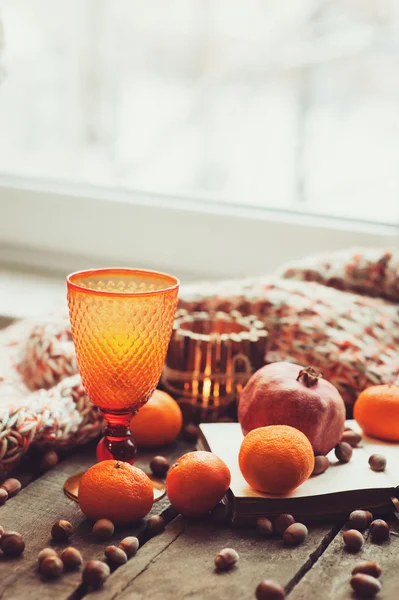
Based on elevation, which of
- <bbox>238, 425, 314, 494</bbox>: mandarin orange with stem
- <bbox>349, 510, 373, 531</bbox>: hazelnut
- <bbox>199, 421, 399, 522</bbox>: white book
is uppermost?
<bbox>238, 425, 314, 494</bbox>: mandarin orange with stem

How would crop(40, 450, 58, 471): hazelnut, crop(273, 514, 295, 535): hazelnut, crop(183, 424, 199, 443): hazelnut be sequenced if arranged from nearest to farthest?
crop(273, 514, 295, 535): hazelnut
crop(40, 450, 58, 471): hazelnut
crop(183, 424, 199, 443): hazelnut

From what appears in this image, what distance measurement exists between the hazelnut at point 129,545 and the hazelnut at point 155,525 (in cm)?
4

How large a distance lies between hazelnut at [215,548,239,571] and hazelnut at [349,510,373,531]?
14 centimetres

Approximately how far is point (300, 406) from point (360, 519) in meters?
0.13

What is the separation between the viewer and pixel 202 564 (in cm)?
69

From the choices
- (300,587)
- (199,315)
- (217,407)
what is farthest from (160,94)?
(300,587)

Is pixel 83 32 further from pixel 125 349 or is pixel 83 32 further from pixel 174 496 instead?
pixel 174 496

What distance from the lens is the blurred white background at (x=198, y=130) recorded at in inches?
61.9

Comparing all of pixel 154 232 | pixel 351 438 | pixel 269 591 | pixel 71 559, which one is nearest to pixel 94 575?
pixel 71 559

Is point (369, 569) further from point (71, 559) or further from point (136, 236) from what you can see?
point (136, 236)

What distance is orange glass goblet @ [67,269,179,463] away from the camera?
0.78 m

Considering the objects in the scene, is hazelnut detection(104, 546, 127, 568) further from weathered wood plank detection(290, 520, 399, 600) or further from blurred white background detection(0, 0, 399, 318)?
blurred white background detection(0, 0, 399, 318)

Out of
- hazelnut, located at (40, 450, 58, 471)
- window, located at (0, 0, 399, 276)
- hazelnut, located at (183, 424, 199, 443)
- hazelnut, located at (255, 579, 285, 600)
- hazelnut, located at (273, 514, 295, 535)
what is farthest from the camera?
window, located at (0, 0, 399, 276)

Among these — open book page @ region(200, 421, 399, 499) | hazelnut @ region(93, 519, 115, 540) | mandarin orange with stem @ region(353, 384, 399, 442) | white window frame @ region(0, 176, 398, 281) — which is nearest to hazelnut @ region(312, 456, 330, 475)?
open book page @ region(200, 421, 399, 499)
